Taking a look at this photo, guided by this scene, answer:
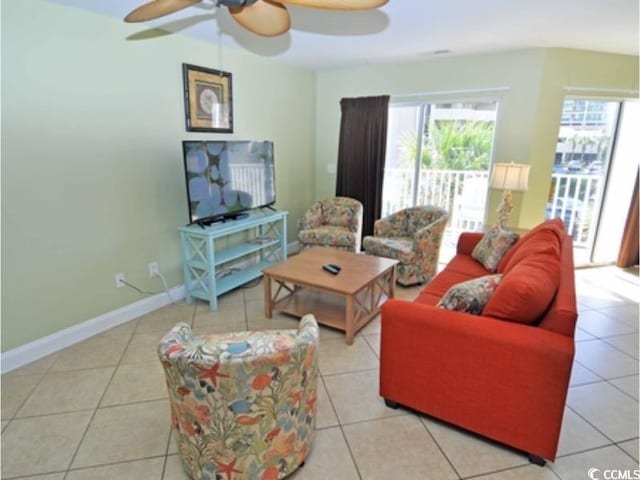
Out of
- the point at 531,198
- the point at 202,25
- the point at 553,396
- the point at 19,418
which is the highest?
the point at 202,25

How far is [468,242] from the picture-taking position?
3.52 m

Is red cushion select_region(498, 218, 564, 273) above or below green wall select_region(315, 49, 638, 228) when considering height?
below

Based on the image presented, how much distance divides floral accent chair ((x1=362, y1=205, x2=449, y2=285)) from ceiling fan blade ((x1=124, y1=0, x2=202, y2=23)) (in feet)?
8.66

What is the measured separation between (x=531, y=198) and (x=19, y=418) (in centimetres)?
460

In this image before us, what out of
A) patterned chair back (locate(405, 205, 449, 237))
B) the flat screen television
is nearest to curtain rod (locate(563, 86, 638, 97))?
patterned chair back (locate(405, 205, 449, 237))

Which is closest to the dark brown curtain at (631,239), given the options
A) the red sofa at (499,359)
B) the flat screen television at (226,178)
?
the red sofa at (499,359)

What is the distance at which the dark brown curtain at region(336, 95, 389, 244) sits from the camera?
14.9 feet

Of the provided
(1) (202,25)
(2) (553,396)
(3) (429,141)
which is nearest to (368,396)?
(2) (553,396)

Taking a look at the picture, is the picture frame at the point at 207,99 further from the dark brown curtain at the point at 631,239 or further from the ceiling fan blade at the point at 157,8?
the dark brown curtain at the point at 631,239

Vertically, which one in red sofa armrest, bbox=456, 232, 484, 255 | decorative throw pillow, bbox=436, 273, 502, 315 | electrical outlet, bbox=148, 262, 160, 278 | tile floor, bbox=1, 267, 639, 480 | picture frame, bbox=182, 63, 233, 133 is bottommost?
tile floor, bbox=1, 267, 639, 480

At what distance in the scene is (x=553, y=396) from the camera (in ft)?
5.15

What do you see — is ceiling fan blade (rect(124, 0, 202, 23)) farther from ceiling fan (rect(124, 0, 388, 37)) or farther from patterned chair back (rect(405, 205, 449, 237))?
patterned chair back (rect(405, 205, 449, 237))

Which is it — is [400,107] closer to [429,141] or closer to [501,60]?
[429,141]

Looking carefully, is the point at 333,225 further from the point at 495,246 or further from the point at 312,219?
the point at 495,246
